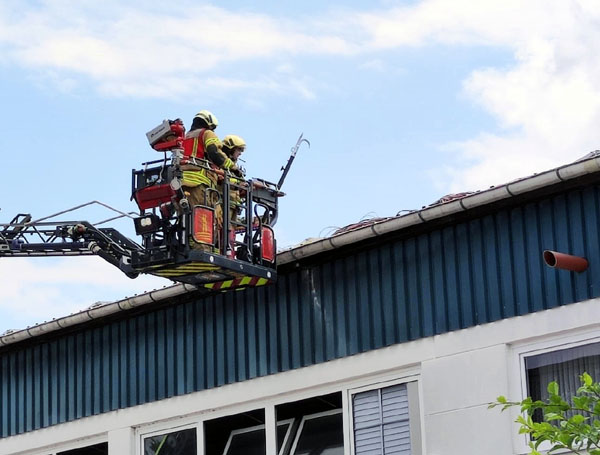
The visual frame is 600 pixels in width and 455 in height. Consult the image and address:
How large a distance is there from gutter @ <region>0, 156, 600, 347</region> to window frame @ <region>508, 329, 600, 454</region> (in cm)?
155

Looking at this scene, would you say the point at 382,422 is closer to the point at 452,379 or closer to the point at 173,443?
the point at 452,379

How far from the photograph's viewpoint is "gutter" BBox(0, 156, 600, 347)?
42.4ft

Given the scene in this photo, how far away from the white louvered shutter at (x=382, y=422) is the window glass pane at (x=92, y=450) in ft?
15.2

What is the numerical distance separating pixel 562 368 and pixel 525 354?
18.2 inches

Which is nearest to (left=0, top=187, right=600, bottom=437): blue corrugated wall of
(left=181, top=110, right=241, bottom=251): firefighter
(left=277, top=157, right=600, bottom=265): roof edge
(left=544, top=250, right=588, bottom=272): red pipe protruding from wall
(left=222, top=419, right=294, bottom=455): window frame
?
(left=544, top=250, right=588, bottom=272): red pipe protruding from wall

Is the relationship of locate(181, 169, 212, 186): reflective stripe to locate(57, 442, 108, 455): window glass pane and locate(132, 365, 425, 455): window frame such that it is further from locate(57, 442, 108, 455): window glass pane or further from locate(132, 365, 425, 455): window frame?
locate(57, 442, 108, 455): window glass pane

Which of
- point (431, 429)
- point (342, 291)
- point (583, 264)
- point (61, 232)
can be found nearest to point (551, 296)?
point (583, 264)

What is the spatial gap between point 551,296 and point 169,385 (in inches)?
231

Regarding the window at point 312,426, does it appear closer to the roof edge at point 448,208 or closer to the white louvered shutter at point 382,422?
the white louvered shutter at point 382,422

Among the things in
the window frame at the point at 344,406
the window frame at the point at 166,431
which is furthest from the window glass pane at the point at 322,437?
the window frame at the point at 166,431

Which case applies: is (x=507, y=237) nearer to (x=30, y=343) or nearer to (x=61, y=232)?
(x=61, y=232)

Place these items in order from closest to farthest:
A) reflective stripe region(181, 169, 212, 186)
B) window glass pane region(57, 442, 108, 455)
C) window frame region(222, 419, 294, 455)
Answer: reflective stripe region(181, 169, 212, 186)
window frame region(222, 419, 294, 455)
window glass pane region(57, 442, 108, 455)

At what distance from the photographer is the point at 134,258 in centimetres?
1548

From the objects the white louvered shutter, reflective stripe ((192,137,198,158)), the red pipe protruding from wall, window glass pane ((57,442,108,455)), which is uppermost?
reflective stripe ((192,137,198,158))
